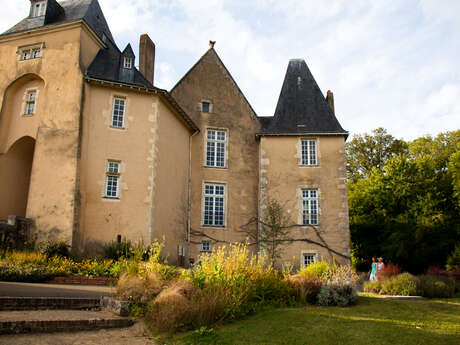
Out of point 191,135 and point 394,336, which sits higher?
point 191,135

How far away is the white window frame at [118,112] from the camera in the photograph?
53.3 feet

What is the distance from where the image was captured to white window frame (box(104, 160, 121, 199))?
15477 mm

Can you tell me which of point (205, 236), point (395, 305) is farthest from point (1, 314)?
point (205, 236)

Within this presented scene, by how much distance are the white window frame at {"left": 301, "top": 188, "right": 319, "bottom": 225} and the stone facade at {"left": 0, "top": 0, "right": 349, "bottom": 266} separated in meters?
0.09

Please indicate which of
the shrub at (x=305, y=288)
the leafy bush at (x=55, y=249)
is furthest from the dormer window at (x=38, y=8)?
the shrub at (x=305, y=288)

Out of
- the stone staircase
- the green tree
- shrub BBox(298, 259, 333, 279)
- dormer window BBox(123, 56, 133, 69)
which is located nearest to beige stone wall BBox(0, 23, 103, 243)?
dormer window BBox(123, 56, 133, 69)

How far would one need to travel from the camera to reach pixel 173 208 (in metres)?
17.6

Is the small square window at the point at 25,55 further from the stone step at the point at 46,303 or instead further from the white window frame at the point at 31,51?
the stone step at the point at 46,303

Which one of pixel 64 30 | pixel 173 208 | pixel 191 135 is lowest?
pixel 173 208

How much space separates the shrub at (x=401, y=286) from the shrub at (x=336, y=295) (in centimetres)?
378

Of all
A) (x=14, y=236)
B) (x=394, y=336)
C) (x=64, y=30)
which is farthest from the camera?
(x=64, y=30)

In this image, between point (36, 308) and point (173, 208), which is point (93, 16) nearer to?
point (173, 208)

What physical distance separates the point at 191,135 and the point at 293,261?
7662 mm

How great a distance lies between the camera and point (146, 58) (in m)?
20.1
